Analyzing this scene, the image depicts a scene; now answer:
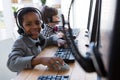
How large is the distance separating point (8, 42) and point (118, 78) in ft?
4.42

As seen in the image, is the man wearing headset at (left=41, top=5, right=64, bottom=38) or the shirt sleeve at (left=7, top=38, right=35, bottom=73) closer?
the shirt sleeve at (left=7, top=38, right=35, bottom=73)

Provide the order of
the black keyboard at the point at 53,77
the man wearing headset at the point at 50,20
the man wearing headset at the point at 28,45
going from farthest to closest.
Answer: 1. the man wearing headset at the point at 50,20
2. the man wearing headset at the point at 28,45
3. the black keyboard at the point at 53,77

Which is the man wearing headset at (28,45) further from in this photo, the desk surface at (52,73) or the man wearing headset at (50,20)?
the man wearing headset at (50,20)

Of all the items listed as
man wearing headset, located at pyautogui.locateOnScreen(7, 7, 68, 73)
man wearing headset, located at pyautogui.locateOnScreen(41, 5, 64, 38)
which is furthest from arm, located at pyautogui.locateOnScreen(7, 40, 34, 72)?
man wearing headset, located at pyautogui.locateOnScreen(41, 5, 64, 38)

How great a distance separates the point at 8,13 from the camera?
2.40m

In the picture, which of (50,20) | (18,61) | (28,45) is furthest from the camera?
(50,20)

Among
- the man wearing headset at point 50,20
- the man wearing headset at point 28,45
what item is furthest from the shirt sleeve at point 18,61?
the man wearing headset at point 50,20

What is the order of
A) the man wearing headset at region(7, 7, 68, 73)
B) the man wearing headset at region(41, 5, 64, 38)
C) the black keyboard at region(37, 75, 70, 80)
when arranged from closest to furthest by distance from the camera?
1. the black keyboard at region(37, 75, 70, 80)
2. the man wearing headset at region(7, 7, 68, 73)
3. the man wearing headset at region(41, 5, 64, 38)

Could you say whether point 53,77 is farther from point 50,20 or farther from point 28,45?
point 50,20

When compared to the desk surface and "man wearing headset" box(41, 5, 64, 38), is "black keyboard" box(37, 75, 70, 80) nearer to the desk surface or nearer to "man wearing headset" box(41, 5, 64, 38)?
the desk surface

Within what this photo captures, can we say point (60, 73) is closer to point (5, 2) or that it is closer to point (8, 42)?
point (8, 42)

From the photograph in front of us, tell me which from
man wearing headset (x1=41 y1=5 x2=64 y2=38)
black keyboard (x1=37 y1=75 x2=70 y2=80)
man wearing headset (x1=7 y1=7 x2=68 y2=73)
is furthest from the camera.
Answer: man wearing headset (x1=41 y1=5 x2=64 y2=38)

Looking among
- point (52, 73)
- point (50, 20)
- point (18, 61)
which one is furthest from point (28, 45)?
point (50, 20)

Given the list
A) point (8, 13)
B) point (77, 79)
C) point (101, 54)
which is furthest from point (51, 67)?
point (8, 13)
